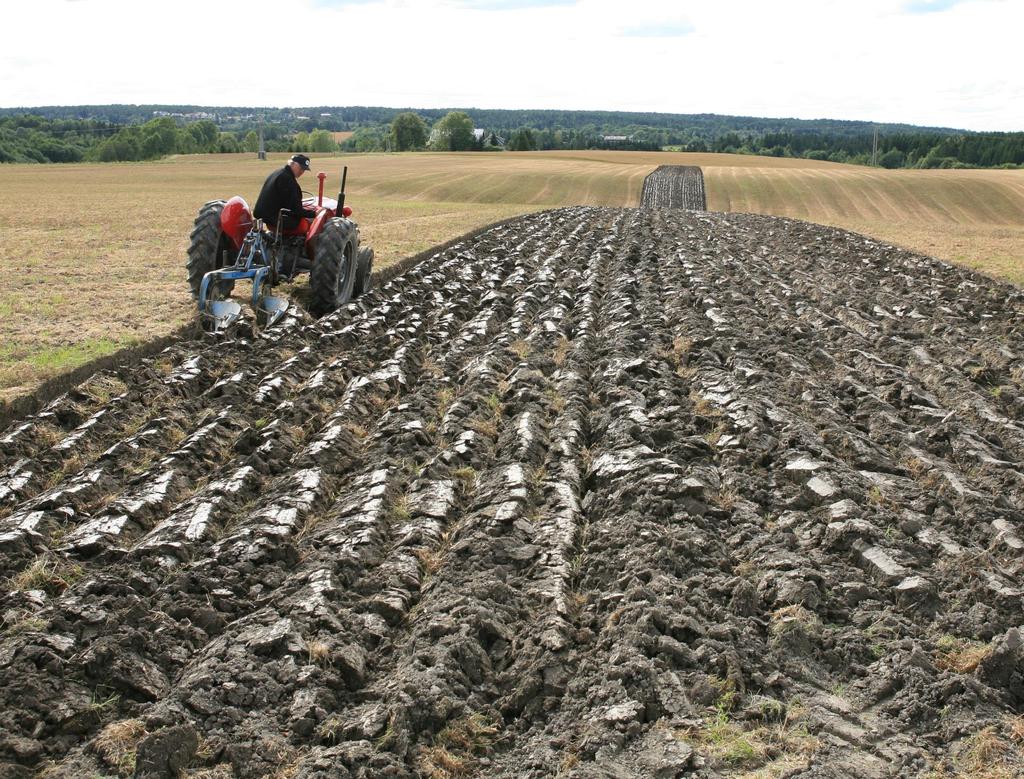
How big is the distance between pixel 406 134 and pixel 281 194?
347ft

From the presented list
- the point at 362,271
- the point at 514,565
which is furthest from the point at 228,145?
the point at 514,565

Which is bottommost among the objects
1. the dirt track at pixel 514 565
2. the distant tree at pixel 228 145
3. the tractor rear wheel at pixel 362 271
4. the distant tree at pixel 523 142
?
the dirt track at pixel 514 565

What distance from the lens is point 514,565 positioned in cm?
470

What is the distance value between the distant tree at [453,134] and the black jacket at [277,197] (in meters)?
99.3

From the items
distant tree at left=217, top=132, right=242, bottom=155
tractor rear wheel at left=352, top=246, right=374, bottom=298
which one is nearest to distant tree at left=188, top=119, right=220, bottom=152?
distant tree at left=217, top=132, right=242, bottom=155

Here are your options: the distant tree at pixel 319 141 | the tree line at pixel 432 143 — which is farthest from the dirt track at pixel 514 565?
the distant tree at pixel 319 141

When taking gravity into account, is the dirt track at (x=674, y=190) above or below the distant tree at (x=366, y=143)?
below

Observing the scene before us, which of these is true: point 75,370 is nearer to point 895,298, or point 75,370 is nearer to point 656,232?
point 895,298

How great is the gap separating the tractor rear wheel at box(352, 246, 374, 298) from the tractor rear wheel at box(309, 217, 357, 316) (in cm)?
110

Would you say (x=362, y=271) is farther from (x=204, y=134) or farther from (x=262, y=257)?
(x=204, y=134)

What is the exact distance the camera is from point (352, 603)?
430 centimetres

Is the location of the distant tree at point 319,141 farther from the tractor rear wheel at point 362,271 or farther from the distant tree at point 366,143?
the tractor rear wheel at point 362,271

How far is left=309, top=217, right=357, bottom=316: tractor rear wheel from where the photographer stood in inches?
411

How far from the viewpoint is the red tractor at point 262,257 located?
979cm
